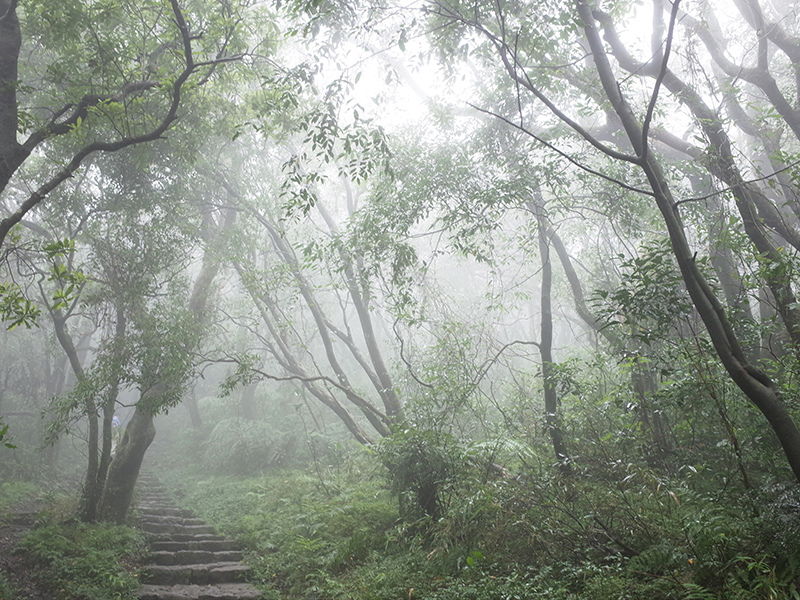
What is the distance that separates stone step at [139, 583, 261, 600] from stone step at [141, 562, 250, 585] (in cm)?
18

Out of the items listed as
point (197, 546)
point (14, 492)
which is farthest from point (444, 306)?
point (14, 492)

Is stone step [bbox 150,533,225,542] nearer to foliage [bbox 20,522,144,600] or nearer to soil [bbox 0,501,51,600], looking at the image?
foliage [bbox 20,522,144,600]

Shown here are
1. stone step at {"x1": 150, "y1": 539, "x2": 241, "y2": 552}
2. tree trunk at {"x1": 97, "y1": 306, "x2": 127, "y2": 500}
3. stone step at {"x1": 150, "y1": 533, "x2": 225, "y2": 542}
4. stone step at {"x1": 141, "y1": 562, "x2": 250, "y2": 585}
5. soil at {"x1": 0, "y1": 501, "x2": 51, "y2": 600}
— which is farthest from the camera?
stone step at {"x1": 150, "y1": 533, "x2": 225, "y2": 542}

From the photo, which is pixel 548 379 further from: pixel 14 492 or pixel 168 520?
pixel 14 492

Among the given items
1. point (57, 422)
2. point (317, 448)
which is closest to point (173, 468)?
point (317, 448)

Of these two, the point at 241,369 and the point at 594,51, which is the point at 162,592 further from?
the point at 594,51

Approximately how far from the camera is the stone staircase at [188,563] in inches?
221

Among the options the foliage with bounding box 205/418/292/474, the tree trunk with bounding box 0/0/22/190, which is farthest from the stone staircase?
the tree trunk with bounding box 0/0/22/190

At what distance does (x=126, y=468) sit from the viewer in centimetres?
906

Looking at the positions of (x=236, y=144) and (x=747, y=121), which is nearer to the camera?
(x=747, y=121)

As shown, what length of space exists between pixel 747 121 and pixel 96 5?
31.0 feet

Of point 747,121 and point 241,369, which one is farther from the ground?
point 747,121

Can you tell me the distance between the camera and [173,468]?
16.2 meters

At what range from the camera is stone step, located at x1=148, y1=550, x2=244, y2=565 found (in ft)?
22.5
